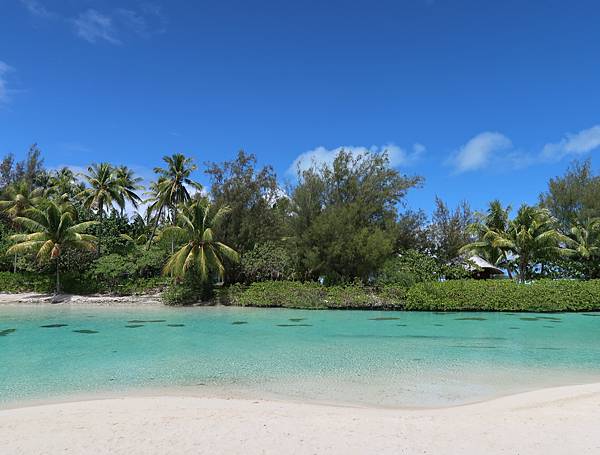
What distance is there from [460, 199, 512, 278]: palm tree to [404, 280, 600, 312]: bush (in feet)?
27.6

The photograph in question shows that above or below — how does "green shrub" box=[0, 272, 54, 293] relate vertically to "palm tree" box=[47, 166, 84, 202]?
below

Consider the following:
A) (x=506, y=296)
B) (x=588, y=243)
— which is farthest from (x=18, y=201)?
(x=588, y=243)

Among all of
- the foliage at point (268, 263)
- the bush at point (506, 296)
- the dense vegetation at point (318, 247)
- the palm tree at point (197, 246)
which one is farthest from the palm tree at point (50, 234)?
the bush at point (506, 296)

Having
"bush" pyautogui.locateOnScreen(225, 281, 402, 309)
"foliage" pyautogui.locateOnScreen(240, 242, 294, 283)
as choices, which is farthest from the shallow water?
"foliage" pyautogui.locateOnScreen(240, 242, 294, 283)

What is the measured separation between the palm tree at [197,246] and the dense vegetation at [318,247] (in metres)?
0.07

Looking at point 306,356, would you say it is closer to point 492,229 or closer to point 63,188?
point 492,229

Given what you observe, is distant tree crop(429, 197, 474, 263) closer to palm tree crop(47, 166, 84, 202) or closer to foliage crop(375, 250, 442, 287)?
foliage crop(375, 250, 442, 287)

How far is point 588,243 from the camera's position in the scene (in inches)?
1176

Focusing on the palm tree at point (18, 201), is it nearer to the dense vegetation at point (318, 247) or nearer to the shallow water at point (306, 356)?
the dense vegetation at point (318, 247)

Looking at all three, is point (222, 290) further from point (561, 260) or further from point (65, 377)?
point (561, 260)

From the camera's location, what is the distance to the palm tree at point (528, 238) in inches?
1121

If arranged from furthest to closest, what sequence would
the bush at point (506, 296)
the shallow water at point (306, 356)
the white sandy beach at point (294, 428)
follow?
the bush at point (506, 296), the shallow water at point (306, 356), the white sandy beach at point (294, 428)

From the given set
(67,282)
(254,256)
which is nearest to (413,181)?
(254,256)

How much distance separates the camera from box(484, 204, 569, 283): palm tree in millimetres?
28462
